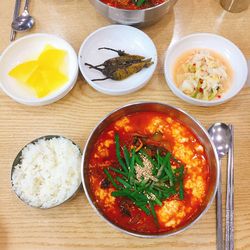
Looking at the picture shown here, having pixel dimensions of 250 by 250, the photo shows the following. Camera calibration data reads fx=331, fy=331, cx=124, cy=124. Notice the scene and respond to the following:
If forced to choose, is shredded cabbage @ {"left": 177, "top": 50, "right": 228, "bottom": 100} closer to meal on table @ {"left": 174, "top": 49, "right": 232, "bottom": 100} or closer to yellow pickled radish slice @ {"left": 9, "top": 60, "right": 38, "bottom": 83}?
meal on table @ {"left": 174, "top": 49, "right": 232, "bottom": 100}

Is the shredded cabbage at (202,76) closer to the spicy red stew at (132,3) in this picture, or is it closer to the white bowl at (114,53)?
the white bowl at (114,53)

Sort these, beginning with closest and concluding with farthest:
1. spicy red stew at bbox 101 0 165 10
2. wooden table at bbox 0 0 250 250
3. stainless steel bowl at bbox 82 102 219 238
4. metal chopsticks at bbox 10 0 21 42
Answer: stainless steel bowl at bbox 82 102 219 238, wooden table at bbox 0 0 250 250, spicy red stew at bbox 101 0 165 10, metal chopsticks at bbox 10 0 21 42

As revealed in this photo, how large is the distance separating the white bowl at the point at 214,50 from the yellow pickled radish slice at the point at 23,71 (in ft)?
2.52

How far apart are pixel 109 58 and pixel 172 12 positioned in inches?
21.2

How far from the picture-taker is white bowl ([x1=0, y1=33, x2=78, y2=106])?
183 centimetres

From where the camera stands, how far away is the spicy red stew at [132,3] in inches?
77.2

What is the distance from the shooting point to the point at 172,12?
2146mm

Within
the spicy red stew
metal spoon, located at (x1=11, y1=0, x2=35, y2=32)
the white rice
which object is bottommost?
the white rice

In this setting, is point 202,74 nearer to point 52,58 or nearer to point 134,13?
point 134,13

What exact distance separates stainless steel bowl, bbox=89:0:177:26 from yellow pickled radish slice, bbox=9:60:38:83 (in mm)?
505

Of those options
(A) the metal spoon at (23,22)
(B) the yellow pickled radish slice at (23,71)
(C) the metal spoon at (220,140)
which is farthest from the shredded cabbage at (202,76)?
(A) the metal spoon at (23,22)

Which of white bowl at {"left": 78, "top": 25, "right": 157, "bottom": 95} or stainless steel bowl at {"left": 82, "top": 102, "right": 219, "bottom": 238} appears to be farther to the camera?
white bowl at {"left": 78, "top": 25, "right": 157, "bottom": 95}

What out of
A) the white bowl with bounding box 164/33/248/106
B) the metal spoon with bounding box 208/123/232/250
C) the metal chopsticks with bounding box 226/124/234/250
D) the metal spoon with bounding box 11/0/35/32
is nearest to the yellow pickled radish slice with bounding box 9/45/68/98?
the metal spoon with bounding box 11/0/35/32

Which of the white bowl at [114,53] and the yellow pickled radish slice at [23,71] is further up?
the white bowl at [114,53]
